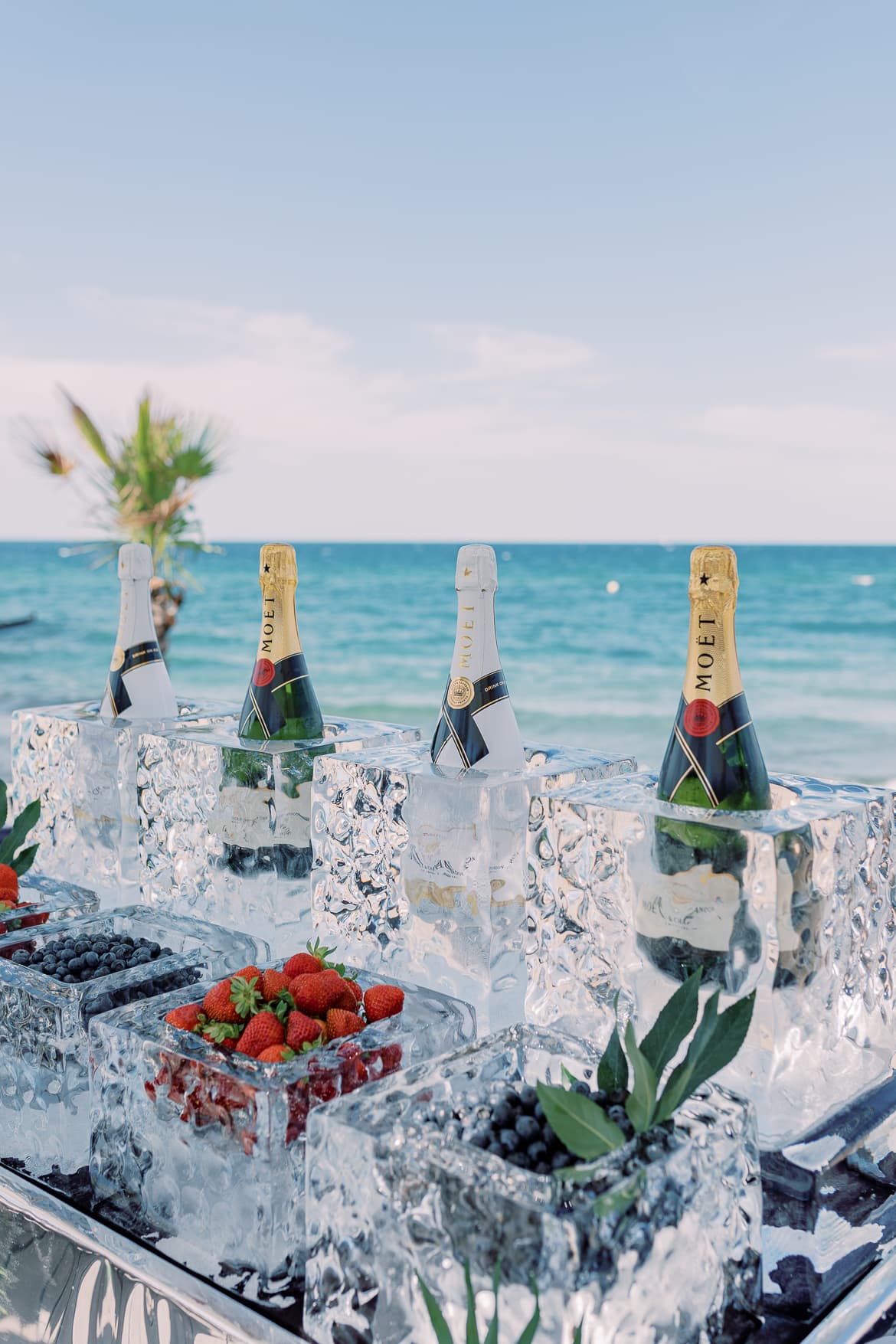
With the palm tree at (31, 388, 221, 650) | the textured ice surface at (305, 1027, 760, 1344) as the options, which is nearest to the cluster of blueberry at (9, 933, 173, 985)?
the textured ice surface at (305, 1027, 760, 1344)

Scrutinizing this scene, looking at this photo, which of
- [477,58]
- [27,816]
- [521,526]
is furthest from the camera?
[521,526]

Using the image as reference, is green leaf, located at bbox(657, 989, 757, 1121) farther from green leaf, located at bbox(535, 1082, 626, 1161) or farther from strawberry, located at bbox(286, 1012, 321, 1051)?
strawberry, located at bbox(286, 1012, 321, 1051)

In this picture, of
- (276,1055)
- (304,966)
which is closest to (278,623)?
(304,966)

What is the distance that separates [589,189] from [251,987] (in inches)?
819

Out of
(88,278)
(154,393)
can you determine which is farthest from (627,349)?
(154,393)

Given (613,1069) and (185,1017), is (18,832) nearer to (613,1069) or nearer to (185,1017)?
(185,1017)

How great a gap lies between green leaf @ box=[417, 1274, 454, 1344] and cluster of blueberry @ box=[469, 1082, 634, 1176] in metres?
0.08

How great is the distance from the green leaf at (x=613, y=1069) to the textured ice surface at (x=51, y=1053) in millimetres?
403

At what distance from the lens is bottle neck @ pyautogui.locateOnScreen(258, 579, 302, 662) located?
1210 millimetres

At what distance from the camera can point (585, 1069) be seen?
2.32ft

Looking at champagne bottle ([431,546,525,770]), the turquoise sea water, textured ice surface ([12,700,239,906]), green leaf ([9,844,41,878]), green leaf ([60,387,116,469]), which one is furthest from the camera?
the turquoise sea water

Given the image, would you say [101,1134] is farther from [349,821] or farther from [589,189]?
[589,189]

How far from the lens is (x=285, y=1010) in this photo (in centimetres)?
78

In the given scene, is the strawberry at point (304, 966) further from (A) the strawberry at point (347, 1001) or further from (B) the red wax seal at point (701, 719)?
(B) the red wax seal at point (701, 719)
